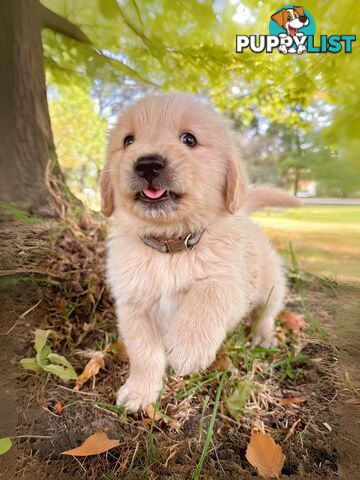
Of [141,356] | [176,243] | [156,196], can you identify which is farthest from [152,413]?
[156,196]

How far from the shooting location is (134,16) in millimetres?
1109

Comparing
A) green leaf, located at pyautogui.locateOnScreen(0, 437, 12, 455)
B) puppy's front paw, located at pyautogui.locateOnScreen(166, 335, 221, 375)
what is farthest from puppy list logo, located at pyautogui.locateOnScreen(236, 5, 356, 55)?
green leaf, located at pyautogui.locateOnScreen(0, 437, 12, 455)

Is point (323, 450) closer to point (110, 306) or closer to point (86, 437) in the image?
point (86, 437)

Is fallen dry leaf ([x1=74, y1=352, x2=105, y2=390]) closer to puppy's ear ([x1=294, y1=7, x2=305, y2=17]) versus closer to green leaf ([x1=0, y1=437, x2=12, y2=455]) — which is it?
green leaf ([x1=0, y1=437, x2=12, y2=455])

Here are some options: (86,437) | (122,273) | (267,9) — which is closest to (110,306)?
(122,273)

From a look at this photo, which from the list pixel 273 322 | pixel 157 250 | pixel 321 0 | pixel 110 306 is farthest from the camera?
pixel 273 322

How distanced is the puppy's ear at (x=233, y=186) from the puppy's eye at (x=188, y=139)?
133 millimetres

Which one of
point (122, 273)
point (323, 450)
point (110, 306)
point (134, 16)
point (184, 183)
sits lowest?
point (323, 450)

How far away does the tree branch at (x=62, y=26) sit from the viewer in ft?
3.63

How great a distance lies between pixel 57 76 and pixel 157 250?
2.29ft

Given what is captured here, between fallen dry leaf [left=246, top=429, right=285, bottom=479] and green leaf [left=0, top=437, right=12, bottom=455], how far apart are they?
0.67 m

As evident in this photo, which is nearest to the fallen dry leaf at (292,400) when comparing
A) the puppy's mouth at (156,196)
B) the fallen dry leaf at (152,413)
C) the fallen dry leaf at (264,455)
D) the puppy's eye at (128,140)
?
the fallen dry leaf at (264,455)

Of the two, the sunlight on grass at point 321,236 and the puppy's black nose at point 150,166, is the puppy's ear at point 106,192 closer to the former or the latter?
the puppy's black nose at point 150,166

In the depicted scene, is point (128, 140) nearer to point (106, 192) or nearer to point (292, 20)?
point (106, 192)
